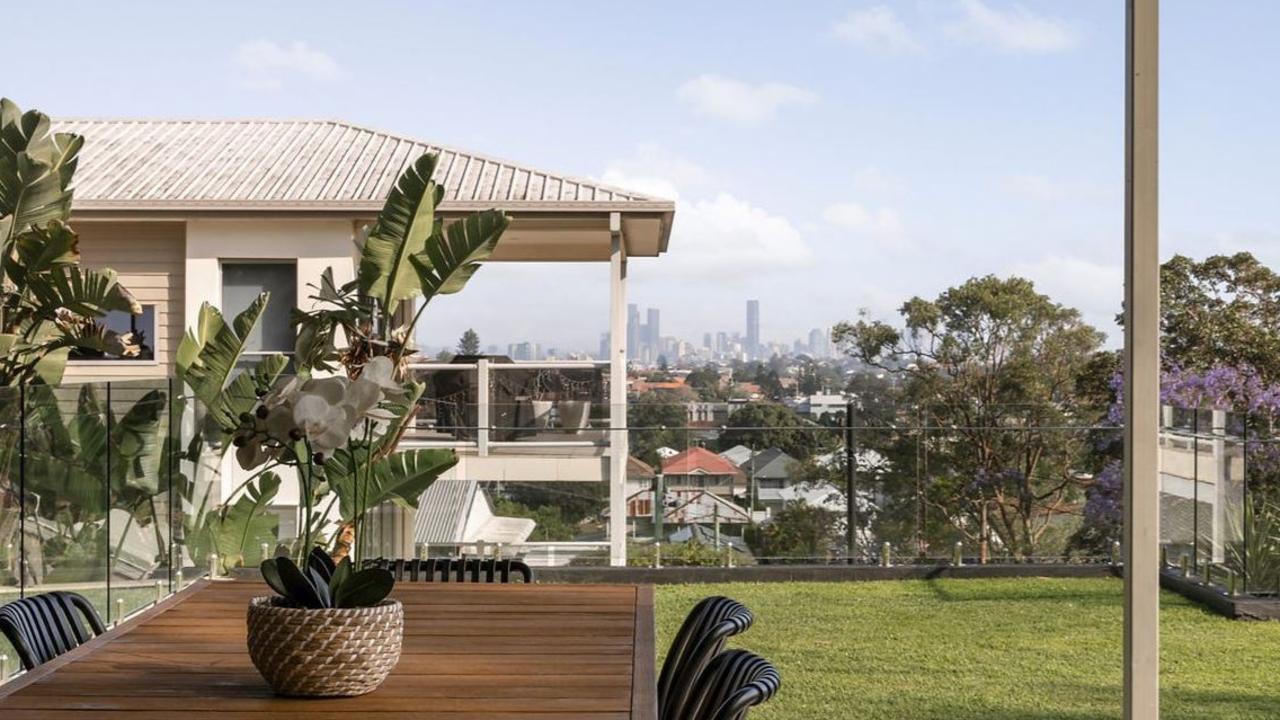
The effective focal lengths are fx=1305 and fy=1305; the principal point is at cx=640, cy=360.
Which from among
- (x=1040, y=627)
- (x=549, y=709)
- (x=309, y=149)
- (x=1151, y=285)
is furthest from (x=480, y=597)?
(x=309, y=149)

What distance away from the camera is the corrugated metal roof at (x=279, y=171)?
35.4 ft

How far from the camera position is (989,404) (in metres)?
14.4

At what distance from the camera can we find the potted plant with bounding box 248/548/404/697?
2.51 meters

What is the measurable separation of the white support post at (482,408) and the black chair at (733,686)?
294 inches

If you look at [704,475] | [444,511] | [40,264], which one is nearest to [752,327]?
[704,475]

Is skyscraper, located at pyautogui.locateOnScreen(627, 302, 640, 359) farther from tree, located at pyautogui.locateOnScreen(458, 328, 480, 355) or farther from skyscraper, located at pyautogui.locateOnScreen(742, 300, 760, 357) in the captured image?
tree, located at pyautogui.locateOnScreen(458, 328, 480, 355)

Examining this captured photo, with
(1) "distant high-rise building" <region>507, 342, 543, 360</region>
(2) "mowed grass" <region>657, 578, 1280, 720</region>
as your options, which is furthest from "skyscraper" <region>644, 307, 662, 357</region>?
(2) "mowed grass" <region>657, 578, 1280, 720</region>

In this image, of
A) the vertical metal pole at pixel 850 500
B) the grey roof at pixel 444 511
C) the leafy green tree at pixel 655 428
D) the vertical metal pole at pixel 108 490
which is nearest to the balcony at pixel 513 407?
the leafy green tree at pixel 655 428

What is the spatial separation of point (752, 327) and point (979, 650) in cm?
1852

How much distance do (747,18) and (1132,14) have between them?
22006 millimetres

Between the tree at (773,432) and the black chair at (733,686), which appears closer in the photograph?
the black chair at (733,686)

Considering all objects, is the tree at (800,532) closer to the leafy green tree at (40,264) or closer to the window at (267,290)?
the window at (267,290)

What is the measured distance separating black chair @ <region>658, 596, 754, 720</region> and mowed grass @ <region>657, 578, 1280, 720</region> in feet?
10.1

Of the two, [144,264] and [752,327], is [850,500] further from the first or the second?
[752,327]
